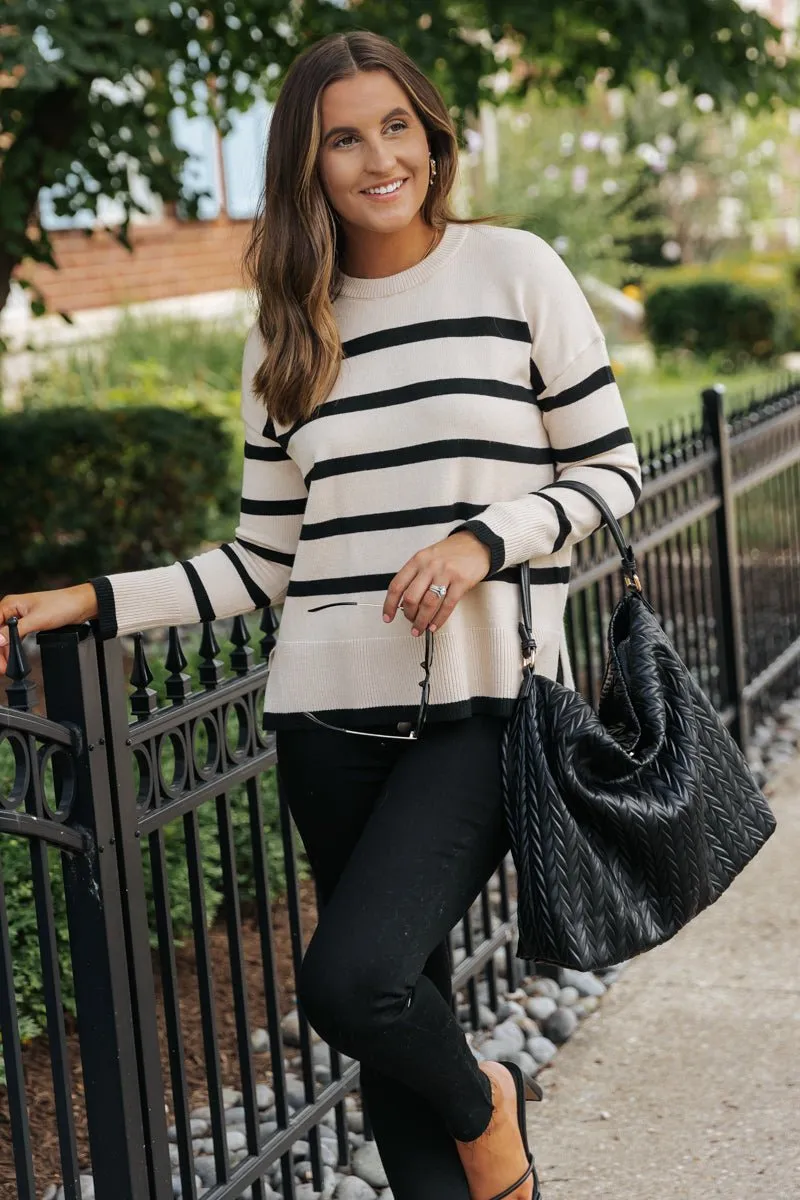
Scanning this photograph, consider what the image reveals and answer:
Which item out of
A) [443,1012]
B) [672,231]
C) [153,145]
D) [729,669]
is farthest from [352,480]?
[672,231]

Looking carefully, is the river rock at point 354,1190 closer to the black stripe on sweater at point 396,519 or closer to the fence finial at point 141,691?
the fence finial at point 141,691

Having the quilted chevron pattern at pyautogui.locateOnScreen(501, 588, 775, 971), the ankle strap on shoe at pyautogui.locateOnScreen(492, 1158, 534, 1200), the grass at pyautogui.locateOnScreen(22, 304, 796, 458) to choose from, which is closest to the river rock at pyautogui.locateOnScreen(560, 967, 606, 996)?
the ankle strap on shoe at pyautogui.locateOnScreen(492, 1158, 534, 1200)

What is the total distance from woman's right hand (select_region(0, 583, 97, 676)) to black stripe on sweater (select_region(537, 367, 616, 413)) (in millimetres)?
749

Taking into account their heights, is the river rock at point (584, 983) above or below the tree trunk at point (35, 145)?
below

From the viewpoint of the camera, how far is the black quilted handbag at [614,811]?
83.6 inches

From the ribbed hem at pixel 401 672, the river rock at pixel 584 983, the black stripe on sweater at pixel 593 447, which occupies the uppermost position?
the black stripe on sweater at pixel 593 447

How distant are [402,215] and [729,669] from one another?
137 inches

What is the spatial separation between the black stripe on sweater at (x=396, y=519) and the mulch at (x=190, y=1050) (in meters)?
1.35

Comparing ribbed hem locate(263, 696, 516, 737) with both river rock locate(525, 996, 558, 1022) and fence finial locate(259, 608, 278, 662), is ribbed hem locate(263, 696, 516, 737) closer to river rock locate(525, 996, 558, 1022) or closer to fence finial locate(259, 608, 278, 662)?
fence finial locate(259, 608, 278, 662)

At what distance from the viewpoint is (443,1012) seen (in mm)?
2189

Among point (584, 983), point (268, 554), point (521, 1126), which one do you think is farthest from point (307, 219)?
point (584, 983)

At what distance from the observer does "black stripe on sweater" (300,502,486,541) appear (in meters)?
2.21

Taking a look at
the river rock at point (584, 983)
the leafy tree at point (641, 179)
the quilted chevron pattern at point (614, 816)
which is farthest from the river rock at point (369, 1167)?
the leafy tree at point (641, 179)

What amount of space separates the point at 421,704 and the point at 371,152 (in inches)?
32.0
